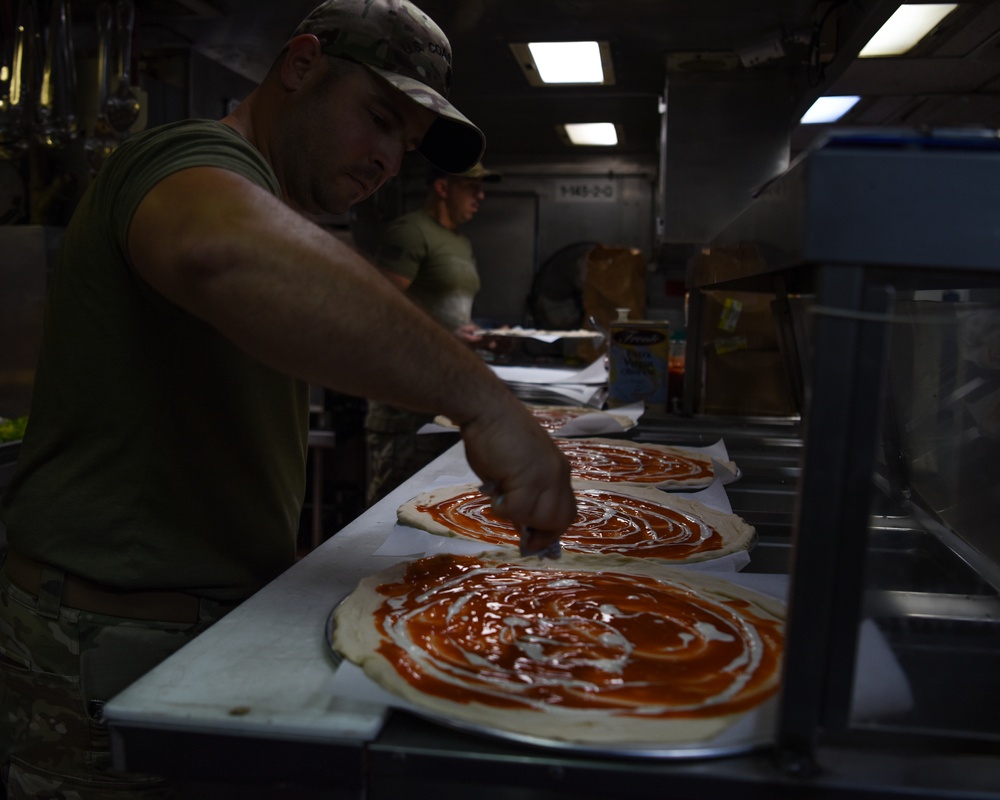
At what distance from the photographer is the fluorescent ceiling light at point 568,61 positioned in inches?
152

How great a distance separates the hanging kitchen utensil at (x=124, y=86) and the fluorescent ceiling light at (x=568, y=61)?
67.0 inches

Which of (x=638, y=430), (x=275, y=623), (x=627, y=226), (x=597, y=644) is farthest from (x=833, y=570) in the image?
(x=627, y=226)

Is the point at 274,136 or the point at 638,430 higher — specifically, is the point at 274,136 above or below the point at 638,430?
above

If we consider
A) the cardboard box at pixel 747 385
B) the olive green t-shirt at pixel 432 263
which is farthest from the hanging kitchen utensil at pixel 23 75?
the cardboard box at pixel 747 385

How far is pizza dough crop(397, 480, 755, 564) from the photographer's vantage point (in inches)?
55.5

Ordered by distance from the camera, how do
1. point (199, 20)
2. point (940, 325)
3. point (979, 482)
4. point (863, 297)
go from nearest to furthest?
point (863, 297)
point (979, 482)
point (940, 325)
point (199, 20)

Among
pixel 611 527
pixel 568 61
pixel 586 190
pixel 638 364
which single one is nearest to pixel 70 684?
pixel 611 527

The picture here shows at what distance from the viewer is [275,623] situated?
102 centimetres

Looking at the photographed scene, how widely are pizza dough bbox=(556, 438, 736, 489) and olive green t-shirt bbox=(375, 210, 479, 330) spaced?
2017mm

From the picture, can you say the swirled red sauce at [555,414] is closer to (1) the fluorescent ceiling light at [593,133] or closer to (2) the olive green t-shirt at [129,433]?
(2) the olive green t-shirt at [129,433]

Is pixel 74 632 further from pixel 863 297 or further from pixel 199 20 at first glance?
pixel 199 20

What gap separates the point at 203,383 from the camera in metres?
1.23

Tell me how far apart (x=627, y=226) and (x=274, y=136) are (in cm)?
532

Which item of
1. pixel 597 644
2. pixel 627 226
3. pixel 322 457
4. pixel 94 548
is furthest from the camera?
pixel 627 226
